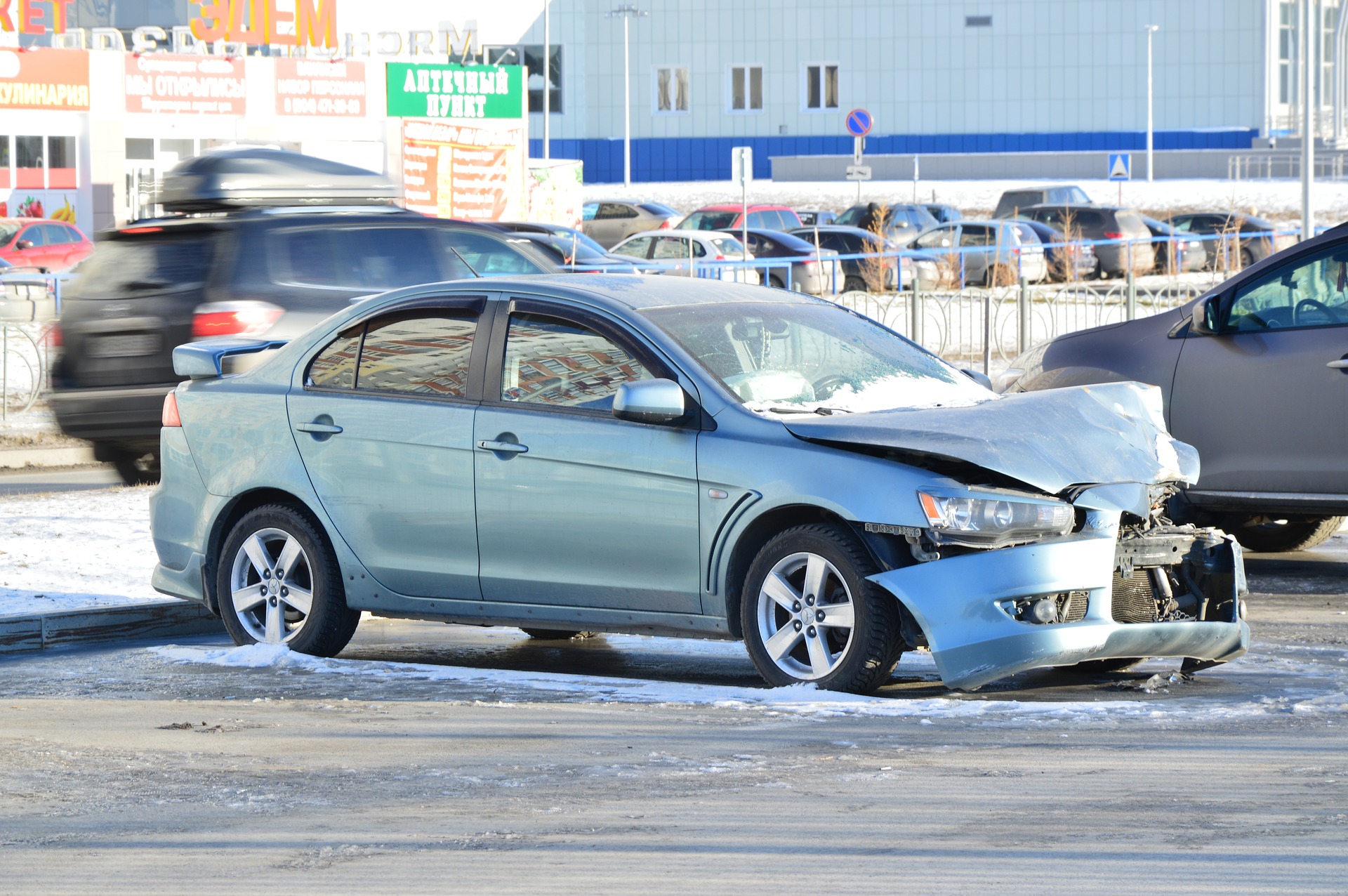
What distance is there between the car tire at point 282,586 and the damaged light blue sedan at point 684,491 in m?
0.01

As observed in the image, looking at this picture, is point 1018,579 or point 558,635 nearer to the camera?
point 1018,579

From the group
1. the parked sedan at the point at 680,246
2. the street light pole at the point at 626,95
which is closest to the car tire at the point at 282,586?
the parked sedan at the point at 680,246

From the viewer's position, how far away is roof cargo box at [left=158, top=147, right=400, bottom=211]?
1273cm

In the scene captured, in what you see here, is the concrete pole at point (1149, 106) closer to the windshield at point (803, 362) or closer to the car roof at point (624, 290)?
the car roof at point (624, 290)

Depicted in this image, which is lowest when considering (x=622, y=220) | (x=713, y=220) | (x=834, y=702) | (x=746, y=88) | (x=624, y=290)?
(x=834, y=702)

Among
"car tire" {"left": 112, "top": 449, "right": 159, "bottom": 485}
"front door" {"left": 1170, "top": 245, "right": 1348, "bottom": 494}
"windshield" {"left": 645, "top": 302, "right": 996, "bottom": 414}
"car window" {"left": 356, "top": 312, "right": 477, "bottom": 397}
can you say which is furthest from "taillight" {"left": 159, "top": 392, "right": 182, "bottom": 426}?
"front door" {"left": 1170, "top": 245, "right": 1348, "bottom": 494}

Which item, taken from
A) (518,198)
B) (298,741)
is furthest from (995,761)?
(518,198)

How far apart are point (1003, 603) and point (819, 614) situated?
26.3 inches

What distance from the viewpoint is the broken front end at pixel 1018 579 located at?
6547 mm

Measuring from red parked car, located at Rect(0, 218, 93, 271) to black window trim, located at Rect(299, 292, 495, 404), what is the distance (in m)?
28.2

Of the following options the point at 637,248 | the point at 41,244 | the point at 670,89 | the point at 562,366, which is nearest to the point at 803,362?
the point at 562,366

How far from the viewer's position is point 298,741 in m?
6.43

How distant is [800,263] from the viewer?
30.6 meters

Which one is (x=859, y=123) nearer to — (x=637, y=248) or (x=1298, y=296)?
(x=637, y=248)
